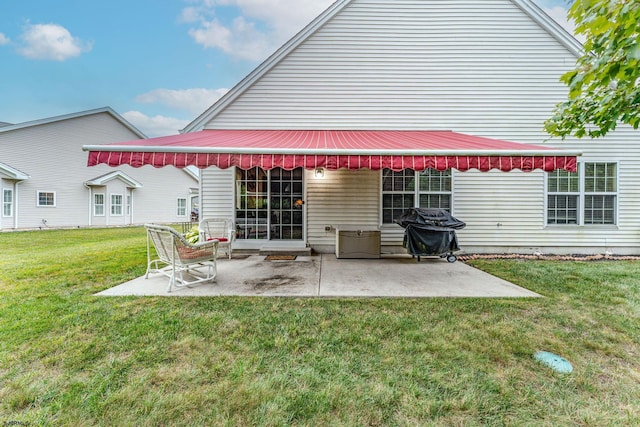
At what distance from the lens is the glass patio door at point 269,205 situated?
28.7 feet

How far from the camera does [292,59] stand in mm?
8727

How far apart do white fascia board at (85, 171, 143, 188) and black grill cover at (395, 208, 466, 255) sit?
2299 cm

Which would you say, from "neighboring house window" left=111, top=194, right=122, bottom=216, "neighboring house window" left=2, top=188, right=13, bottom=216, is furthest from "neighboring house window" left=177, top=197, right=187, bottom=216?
"neighboring house window" left=2, top=188, right=13, bottom=216

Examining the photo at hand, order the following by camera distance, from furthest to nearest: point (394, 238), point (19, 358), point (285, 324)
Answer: point (394, 238)
point (285, 324)
point (19, 358)

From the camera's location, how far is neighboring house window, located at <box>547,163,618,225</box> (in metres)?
8.66

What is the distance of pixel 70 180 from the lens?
19672 millimetres

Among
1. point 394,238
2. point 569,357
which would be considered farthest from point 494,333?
point 394,238

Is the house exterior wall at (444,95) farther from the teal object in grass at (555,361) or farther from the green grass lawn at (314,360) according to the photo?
the teal object in grass at (555,361)

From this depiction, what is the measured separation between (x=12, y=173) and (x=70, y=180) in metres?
3.15

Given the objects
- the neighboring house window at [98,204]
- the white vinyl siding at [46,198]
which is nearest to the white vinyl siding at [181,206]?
the neighboring house window at [98,204]

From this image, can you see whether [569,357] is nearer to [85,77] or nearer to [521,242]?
[521,242]

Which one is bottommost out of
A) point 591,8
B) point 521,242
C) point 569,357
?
point 569,357

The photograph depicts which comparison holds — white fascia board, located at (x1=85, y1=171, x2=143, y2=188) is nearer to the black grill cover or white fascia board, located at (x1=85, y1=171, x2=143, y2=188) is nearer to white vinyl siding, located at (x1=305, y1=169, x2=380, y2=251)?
white vinyl siding, located at (x1=305, y1=169, x2=380, y2=251)

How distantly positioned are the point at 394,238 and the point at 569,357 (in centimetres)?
572
